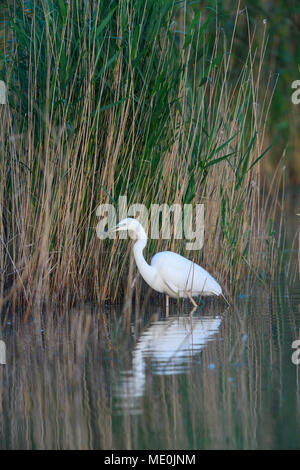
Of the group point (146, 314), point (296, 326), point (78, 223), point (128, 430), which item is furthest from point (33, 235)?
point (128, 430)

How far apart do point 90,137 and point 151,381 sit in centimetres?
216

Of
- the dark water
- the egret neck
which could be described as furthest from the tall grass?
the dark water

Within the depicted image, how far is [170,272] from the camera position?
5.12 metres

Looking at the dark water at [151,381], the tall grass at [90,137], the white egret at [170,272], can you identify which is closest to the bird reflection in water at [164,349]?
the dark water at [151,381]

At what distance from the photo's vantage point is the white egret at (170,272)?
17.0 ft

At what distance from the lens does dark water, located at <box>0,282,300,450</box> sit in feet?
9.48

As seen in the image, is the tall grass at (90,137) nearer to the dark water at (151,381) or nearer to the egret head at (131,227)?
the egret head at (131,227)

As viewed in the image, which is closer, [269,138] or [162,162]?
[162,162]

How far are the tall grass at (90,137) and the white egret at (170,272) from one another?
0.66 ft

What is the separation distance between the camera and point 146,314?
5.37 metres

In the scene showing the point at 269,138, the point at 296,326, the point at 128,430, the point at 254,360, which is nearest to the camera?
the point at 128,430

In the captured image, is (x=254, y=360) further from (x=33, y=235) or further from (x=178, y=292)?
(x=33, y=235)

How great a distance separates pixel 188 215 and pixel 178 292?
608 mm

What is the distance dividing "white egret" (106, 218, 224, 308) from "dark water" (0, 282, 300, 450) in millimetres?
201
